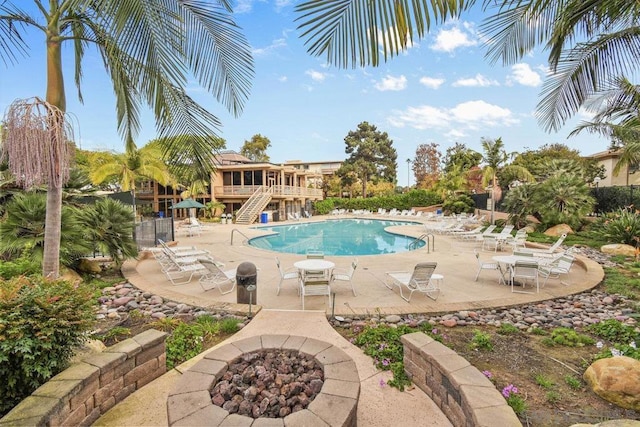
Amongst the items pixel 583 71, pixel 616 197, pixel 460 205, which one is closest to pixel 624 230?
pixel 616 197

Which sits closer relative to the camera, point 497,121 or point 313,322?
point 313,322

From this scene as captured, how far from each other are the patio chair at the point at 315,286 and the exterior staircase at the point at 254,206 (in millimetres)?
20062

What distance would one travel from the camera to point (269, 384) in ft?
8.34

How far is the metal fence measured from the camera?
10.7 metres

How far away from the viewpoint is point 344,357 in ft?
9.36

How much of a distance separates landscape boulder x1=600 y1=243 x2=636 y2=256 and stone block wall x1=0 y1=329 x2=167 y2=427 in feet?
40.2

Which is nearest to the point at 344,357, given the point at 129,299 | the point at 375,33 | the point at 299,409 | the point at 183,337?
the point at 299,409

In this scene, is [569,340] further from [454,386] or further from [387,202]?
[387,202]

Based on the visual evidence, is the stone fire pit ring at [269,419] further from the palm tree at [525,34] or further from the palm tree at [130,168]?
the palm tree at [130,168]

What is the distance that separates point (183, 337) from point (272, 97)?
313cm

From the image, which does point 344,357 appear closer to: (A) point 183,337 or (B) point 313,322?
(B) point 313,322

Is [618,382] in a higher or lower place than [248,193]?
lower

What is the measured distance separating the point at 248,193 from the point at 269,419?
27812 millimetres

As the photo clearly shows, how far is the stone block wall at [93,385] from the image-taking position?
85.4 inches
